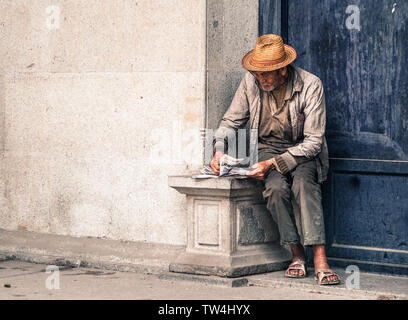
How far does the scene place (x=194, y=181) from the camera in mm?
6637

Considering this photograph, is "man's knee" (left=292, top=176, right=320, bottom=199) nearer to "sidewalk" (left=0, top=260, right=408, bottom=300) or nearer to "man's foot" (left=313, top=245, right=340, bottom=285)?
"man's foot" (left=313, top=245, right=340, bottom=285)

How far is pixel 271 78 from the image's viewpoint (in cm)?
654

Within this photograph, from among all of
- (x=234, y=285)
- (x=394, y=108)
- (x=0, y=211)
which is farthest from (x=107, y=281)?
(x=394, y=108)

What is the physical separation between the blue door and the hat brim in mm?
442

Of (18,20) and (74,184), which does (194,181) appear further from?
(18,20)

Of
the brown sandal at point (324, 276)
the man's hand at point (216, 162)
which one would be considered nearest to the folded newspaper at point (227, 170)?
the man's hand at point (216, 162)

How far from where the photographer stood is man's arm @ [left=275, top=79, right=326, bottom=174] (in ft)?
21.2

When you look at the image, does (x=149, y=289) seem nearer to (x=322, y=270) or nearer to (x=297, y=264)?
(x=297, y=264)

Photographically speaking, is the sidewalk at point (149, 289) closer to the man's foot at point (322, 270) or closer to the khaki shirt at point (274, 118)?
the man's foot at point (322, 270)

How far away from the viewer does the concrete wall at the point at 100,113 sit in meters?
7.18

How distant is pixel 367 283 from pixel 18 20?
12.9ft

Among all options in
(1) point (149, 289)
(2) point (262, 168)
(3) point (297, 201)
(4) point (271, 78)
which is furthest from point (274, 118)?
(1) point (149, 289)

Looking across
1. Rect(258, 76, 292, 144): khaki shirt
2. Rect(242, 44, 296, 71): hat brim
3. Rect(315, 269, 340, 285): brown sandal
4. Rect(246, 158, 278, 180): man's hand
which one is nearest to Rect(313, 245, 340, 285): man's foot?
Rect(315, 269, 340, 285): brown sandal

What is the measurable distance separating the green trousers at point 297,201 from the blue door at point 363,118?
0.47 metres
